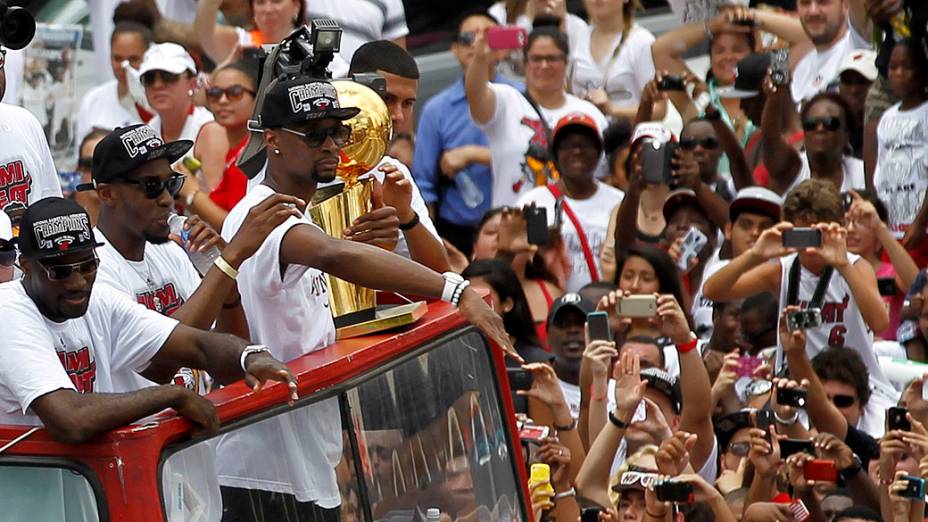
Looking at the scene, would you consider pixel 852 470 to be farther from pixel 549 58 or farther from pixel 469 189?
pixel 549 58

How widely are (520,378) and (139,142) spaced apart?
2.00 meters

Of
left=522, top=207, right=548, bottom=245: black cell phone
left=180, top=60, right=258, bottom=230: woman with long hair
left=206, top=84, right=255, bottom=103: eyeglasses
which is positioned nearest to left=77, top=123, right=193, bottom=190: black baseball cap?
left=180, top=60, right=258, bottom=230: woman with long hair

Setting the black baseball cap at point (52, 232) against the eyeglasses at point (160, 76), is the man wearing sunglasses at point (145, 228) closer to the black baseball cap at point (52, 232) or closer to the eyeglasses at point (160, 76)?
the black baseball cap at point (52, 232)

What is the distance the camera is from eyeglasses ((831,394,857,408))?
7914mm

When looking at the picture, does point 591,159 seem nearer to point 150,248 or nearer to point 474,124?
point 474,124

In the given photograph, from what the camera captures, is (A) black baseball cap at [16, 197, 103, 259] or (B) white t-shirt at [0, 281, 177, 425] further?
(A) black baseball cap at [16, 197, 103, 259]

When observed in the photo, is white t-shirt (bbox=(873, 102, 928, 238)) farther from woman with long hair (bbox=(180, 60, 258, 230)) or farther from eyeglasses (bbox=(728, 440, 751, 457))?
woman with long hair (bbox=(180, 60, 258, 230))

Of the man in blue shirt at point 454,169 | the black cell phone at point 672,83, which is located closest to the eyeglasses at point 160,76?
the man in blue shirt at point 454,169

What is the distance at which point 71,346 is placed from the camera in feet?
15.9

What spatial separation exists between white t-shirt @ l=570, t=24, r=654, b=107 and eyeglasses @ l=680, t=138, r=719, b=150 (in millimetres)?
1552

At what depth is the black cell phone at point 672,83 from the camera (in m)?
10.7

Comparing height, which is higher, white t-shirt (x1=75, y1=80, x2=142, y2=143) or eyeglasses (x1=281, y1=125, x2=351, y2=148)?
white t-shirt (x1=75, y1=80, x2=142, y2=143)

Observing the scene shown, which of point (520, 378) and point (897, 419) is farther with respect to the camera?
point (520, 378)

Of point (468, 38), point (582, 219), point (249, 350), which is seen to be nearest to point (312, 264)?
point (249, 350)
